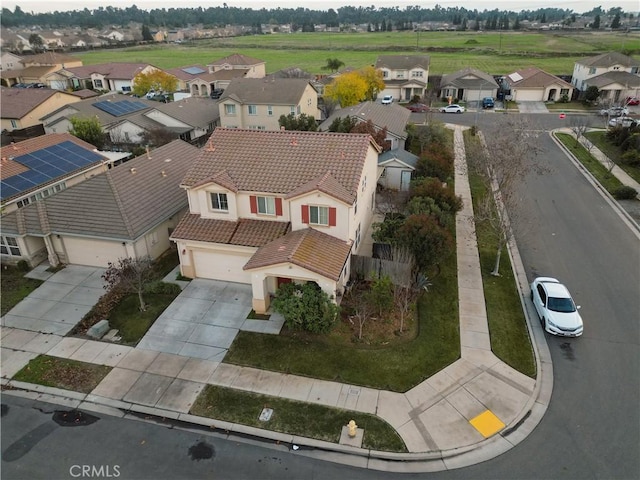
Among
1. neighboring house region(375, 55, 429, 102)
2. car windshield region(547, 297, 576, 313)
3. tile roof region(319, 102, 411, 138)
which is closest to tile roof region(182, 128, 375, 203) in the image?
car windshield region(547, 297, 576, 313)

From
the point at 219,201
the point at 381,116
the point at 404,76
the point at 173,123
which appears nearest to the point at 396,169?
the point at 381,116

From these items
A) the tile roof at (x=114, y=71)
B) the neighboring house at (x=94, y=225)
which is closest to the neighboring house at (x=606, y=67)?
the neighboring house at (x=94, y=225)

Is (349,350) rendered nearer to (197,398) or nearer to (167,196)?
(197,398)

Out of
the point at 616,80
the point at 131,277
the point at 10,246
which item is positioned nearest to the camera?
the point at 131,277

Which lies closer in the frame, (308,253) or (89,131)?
(308,253)

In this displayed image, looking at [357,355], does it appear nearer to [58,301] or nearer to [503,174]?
[58,301]

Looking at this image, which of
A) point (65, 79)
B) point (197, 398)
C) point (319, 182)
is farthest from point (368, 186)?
point (65, 79)
